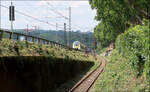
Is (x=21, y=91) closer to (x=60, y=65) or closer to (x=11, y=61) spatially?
(x=11, y=61)

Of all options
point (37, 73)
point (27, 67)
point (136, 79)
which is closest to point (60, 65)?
point (37, 73)

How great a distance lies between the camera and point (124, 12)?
22.3 meters

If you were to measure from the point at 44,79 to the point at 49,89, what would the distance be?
1.33m

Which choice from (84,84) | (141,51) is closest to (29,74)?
(141,51)

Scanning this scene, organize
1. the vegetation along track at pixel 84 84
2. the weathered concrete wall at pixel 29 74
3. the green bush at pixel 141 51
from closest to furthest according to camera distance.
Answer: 1. the green bush at pixel 141 51
2. the weathered concrete wall at pixel 29 74
3. the vegetation along track at pixel 84 84

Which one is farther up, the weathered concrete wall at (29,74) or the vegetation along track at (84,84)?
the weathered concrete wall at (29,74)

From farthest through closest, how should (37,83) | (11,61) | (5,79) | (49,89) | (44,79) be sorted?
(49,89), (44,79), (37,83), (11,61), (5,79)

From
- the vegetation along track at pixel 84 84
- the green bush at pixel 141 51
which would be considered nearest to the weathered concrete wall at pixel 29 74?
the vegetation along track at pixel 84 84

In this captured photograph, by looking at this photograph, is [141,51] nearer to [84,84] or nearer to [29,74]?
[29,74]

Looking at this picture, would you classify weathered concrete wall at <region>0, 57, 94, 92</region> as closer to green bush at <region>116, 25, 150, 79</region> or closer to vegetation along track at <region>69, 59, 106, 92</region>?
vegetation along track at <region>69, 59, 106, 92</region>

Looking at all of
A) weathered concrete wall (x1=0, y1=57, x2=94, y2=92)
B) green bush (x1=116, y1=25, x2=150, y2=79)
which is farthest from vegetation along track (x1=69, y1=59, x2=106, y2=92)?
green bush (x1=116, y1=25, x2=150, y2=79)

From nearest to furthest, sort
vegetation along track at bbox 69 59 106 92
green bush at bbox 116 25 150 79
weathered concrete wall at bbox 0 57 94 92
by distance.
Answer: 1. green bush at bbox 116 25 150 79
2. weathered concrete wall at bbox 0 57 94 92
3. vegetation along track at bbox 69 59 106 92

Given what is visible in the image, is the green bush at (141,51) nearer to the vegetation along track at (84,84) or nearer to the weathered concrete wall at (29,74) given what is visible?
the weathered concrete wall at (29,74)

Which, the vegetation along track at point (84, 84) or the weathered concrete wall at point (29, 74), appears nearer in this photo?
the weathered concrete wall at point (29, 74)
